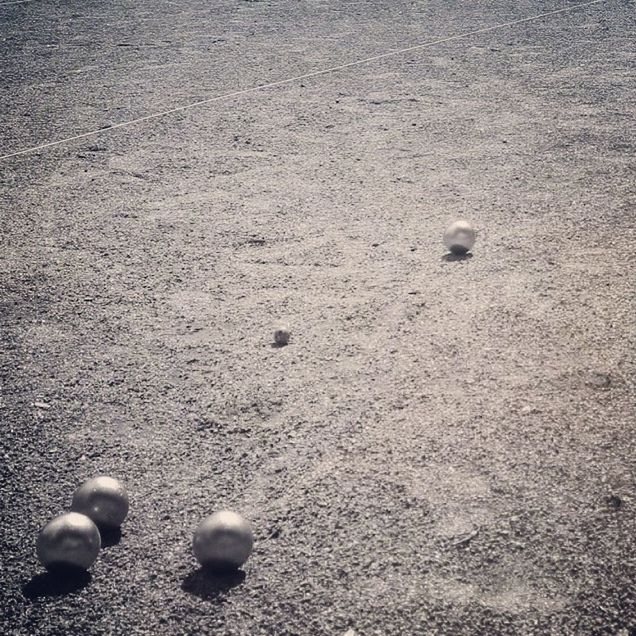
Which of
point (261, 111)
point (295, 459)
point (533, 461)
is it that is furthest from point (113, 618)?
point (261, 111)

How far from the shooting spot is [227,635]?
9.70ft

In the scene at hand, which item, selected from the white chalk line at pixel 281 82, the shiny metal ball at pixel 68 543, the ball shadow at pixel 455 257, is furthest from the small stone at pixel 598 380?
the white chalk line at pixel 281 82

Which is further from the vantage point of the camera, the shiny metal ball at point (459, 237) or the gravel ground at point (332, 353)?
the shiny metal ball at point (459, 237)

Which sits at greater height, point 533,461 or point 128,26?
point 128,26

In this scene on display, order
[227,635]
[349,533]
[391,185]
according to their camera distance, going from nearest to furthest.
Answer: [227,635]
[349,533]
[391,185]

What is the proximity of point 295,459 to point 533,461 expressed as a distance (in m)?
1.09

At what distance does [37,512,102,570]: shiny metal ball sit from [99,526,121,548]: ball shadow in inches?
7.3

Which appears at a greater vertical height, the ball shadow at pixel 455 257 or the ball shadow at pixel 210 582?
the ball shadow at pixel 455 257

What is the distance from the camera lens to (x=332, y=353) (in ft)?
15.6

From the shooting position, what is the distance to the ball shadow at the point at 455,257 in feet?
18.9

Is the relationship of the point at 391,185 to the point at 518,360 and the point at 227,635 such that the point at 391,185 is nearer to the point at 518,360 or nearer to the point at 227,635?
the point at 518,360

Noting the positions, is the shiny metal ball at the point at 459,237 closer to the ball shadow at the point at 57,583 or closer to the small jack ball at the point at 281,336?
the small jack ball at the point at 281,336

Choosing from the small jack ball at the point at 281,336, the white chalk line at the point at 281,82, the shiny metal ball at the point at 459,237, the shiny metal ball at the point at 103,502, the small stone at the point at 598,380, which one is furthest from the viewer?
the white chalk line at the point at 281,82

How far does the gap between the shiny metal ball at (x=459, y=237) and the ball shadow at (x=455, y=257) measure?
0.02 m
